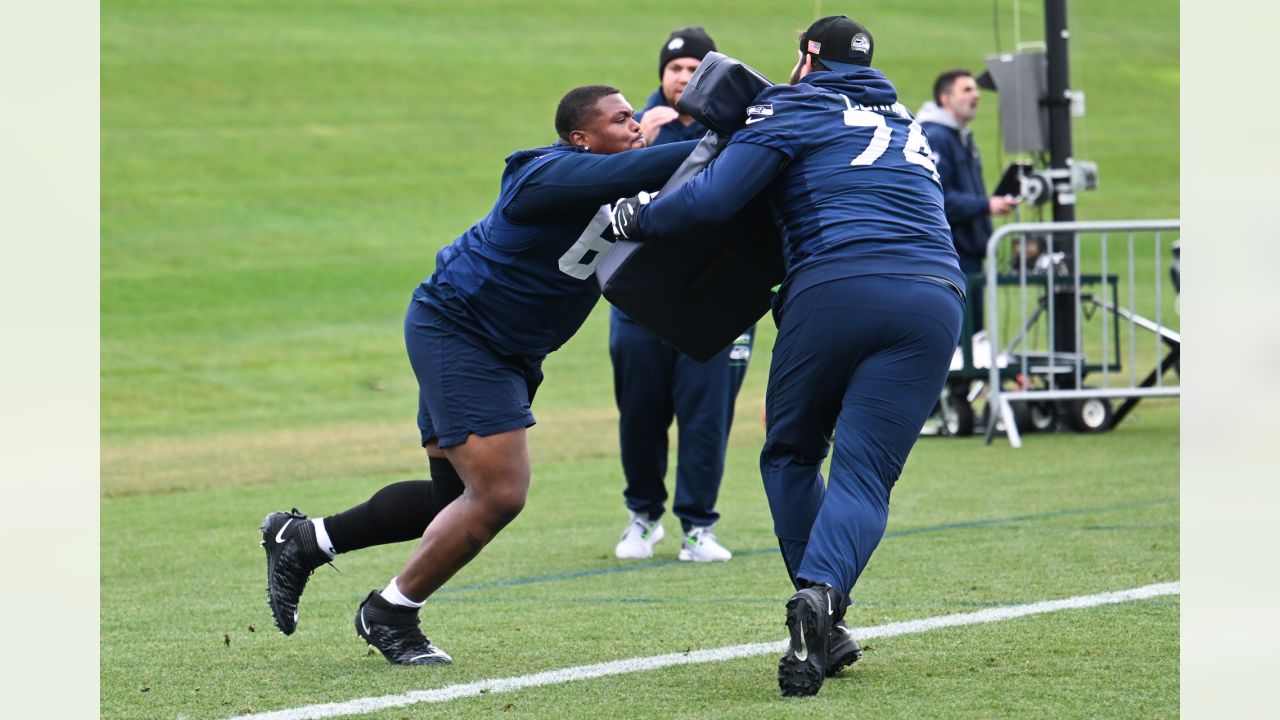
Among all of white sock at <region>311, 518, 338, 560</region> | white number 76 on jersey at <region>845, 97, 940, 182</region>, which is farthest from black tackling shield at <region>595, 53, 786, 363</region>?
white sock at <region>311, 518, 338, 560</region>

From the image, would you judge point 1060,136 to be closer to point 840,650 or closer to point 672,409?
point 672,409

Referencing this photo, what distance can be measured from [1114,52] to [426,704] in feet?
120

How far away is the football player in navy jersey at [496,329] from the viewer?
→ 16.2 ft

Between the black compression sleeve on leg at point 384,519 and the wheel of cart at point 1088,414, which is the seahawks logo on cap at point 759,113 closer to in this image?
the black compression sleeve on leg at point 384,519

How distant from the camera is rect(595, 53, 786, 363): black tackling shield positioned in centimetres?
461

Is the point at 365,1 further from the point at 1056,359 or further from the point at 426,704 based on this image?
the point at 426,704

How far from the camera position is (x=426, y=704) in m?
4.46

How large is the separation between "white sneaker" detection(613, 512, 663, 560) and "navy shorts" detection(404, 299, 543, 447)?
2.56 m

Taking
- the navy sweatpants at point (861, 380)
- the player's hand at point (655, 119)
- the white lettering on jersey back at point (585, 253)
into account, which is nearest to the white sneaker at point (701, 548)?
the player's hand at point (655, 119)

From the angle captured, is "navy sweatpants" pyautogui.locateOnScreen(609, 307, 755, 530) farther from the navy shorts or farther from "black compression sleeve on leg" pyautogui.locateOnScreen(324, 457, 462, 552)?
the navy shorts

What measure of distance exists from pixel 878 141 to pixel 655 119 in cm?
284
